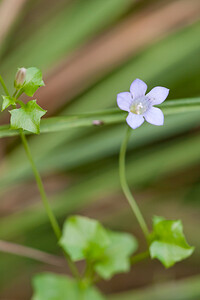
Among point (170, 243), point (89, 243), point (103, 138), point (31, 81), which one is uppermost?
point (103, 138)

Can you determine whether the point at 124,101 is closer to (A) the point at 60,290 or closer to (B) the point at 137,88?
(B) the point at 137,88

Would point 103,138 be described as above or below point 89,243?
above

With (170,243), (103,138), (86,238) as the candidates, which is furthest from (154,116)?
(103,138)

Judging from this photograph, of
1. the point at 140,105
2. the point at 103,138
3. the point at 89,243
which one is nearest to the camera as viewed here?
the point at 140,105

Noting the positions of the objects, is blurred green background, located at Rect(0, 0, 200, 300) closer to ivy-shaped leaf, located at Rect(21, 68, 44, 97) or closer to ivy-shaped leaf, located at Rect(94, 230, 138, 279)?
ivy-shaped leaf, located at Rect(94, 230, 138, 279)

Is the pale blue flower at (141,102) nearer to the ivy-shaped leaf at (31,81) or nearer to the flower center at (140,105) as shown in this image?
the flower center at (140,105)

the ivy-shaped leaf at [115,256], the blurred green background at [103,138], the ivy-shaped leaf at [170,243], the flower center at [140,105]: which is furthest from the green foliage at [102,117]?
the blurred green background at [103,138]
